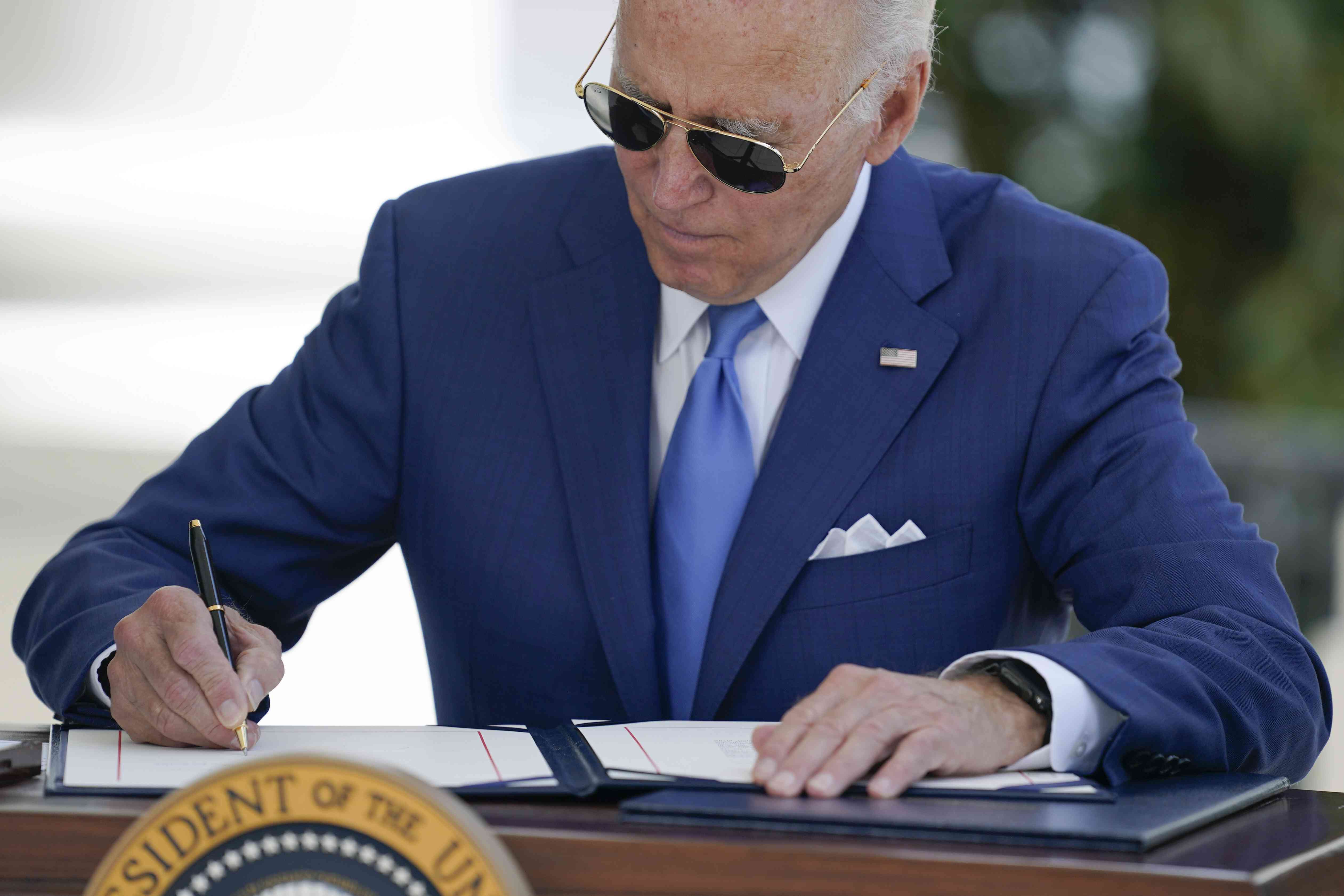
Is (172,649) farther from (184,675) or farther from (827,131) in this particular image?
(827,131)

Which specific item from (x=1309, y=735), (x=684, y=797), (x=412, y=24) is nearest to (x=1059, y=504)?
(x=1309, y=735)

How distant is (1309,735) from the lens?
1380mm

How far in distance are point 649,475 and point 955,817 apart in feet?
2.60

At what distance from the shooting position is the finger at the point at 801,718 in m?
1.00

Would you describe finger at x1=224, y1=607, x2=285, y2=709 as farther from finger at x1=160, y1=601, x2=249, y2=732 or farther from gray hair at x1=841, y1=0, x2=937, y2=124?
gray hair at x1=841, y1=0, x2=937, y2=124

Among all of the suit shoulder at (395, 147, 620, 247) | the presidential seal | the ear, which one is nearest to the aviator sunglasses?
the ear

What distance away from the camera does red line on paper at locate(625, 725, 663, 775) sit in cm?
102

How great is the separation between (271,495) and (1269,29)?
13.2 ft

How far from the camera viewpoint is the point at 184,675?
119 centimetres

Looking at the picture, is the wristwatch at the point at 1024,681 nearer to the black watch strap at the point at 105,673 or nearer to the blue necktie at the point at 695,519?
the blue necktie at the point at 695,519

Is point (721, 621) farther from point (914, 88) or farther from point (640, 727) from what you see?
point (914, 88)

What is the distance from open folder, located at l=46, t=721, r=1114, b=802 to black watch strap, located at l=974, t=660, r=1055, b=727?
0.05 meters

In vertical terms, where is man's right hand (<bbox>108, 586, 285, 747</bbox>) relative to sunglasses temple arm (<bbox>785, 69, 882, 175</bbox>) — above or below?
below

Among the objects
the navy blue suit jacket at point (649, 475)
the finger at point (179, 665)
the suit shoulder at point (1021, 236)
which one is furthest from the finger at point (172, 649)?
the suit shoulder at point (1021, 236)
